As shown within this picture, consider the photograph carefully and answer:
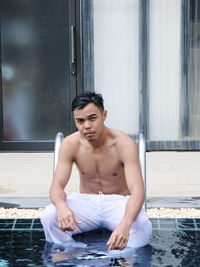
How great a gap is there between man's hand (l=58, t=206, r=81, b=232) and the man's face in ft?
1.69

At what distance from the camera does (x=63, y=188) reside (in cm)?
375

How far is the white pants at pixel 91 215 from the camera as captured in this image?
3637 mm

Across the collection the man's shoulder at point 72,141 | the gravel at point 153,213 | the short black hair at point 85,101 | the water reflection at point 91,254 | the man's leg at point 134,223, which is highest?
the short black hair at point 85,101

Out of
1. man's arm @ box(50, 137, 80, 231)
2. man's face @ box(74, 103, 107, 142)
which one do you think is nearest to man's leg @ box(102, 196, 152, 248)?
man's arm @ box(50, 137, 80, 231)

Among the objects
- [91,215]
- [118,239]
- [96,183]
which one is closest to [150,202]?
[96,183]

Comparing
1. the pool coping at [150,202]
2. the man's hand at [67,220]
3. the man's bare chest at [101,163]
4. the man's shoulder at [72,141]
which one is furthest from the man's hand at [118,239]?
the pool coping at [150,202]

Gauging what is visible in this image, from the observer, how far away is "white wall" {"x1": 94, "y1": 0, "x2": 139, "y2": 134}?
8.49 meters

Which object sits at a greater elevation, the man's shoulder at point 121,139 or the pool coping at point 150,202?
the man's shoulder at point 121,139

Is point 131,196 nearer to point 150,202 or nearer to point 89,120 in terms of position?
point 89,120

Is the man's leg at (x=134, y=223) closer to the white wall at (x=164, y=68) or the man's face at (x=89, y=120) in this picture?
the man's face at (x=89, y=120)

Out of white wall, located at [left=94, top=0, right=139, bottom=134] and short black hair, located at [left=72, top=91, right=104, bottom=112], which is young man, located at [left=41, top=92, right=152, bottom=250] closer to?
short black hair, located at [left=72, top=91, right=104, bottom=112]

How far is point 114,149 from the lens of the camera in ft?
12.5

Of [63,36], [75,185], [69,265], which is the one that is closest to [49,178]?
[75,185]

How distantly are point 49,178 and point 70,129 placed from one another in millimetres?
2197
